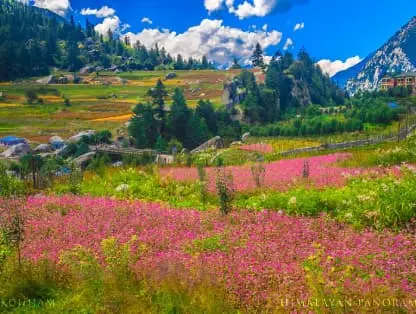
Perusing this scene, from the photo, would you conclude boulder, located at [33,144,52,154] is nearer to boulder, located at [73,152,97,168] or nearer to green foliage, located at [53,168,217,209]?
boulder, located at [73,152,97,168]

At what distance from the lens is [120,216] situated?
11844 mm

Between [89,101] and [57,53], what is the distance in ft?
216

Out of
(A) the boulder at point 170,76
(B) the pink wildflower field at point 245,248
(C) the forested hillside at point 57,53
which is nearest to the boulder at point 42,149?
(B) the pink wildflower field at point 245,248

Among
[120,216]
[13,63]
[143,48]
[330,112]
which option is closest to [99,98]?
[13,63]

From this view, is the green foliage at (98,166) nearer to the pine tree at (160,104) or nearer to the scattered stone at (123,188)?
the scattered stone at (123,188)

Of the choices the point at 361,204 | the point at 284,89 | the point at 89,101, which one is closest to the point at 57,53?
the point at 89,101

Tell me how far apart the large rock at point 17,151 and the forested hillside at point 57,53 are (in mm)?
79596

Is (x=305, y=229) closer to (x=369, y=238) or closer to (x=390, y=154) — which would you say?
(x=369, y=238)

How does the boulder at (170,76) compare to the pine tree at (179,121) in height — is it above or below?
above

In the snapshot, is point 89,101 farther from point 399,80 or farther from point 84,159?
point 399,80

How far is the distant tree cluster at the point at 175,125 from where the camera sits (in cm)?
6512

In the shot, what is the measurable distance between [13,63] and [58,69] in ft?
70.4

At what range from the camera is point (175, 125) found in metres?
68.1

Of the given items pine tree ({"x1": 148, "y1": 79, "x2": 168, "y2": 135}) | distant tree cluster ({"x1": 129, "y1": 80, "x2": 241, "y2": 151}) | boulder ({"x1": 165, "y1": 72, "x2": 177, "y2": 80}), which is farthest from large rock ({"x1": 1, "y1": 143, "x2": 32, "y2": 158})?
boulder ({"x1": 165, "y1": 72, "x2": 177, "y2": 80})
